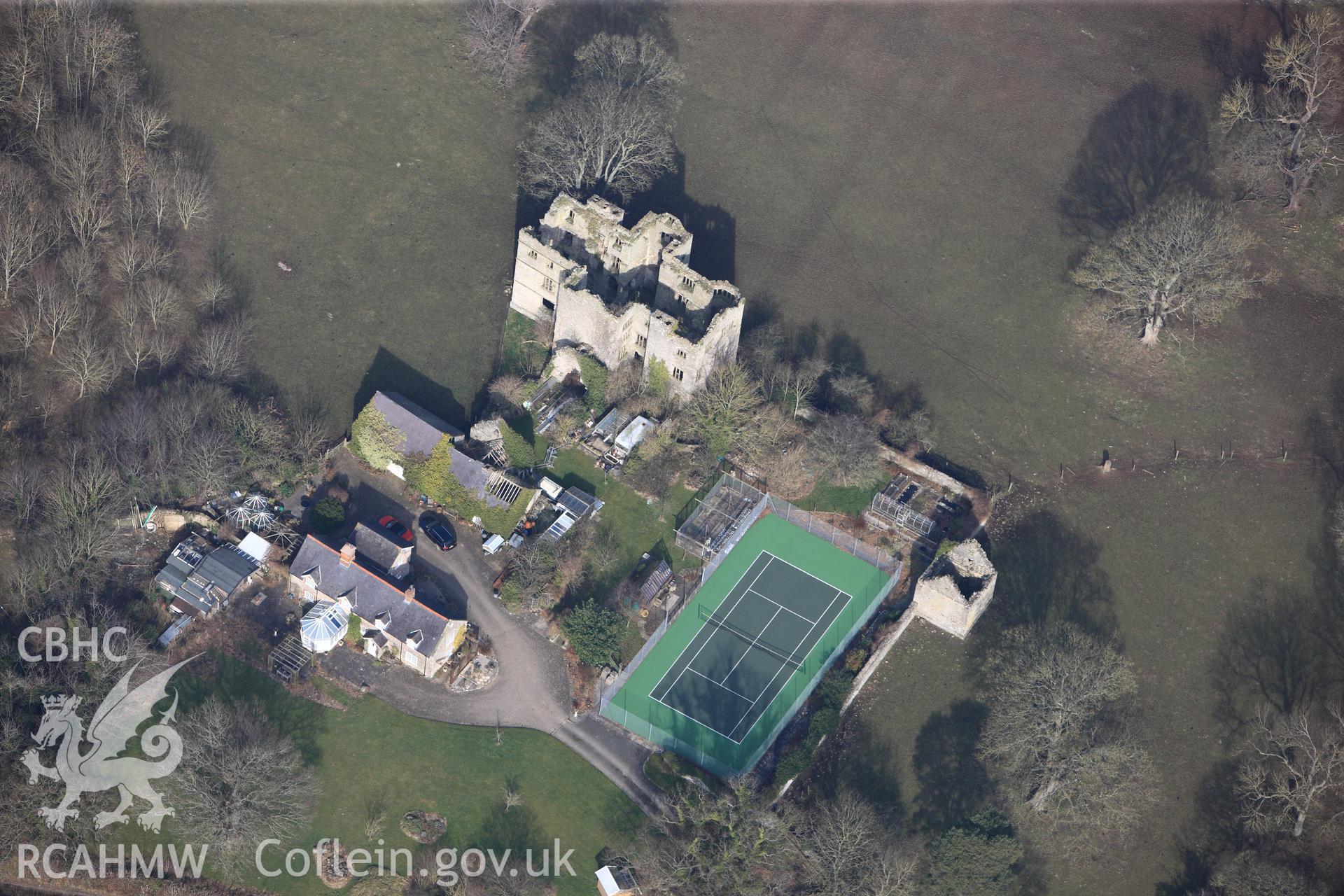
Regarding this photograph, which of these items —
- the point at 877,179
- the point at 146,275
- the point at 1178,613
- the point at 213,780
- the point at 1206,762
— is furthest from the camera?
the point at 877,179

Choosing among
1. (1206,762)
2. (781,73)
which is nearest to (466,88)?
(781,73)

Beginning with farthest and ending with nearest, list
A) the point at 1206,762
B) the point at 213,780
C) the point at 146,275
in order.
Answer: the point at 146,275, the point at 1206,762, the point at 213,780

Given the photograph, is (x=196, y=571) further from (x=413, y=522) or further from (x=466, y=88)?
(x=466, y=88)

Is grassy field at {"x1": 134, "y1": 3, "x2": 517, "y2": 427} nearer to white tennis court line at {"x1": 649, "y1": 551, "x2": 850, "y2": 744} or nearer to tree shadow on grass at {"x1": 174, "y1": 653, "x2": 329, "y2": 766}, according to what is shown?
tree shadow on grass at {"x1": 174, "y1": 653, "x2": 329, "y2": 766}

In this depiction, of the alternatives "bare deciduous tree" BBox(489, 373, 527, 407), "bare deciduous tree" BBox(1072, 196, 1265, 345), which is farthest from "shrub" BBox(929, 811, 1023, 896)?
"bare deciduous tree" BBox(1072, 196, 1265, 345)

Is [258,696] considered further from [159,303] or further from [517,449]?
[159,303]
